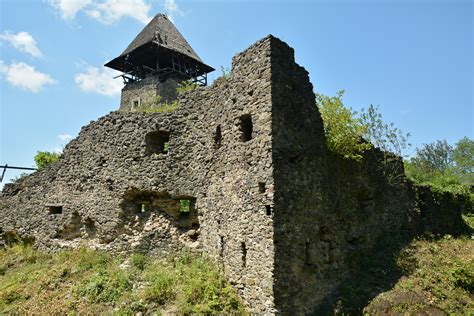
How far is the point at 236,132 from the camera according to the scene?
9.45 m

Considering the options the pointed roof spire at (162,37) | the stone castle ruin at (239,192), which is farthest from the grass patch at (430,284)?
the pointed roof spire at (162,37)

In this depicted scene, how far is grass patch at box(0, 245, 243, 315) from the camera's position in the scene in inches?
336

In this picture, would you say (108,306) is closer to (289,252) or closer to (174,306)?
(174,306)

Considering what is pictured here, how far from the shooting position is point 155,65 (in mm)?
29359

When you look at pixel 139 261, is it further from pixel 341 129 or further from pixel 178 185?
pixel 341 129

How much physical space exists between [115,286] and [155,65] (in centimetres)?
2285

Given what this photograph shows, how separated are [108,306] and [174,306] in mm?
1879

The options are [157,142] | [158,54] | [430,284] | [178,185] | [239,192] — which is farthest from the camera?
[158,54]

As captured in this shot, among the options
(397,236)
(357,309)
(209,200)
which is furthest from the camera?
(397,236)

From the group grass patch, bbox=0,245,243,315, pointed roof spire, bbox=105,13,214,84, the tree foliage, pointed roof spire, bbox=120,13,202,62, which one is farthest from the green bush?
the tree foliage

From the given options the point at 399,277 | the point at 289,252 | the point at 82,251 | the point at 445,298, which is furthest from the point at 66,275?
the point at 445,298

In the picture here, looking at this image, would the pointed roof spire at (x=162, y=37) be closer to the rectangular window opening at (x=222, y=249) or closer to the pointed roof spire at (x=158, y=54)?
the pointed roof spire at (x=158, y=54)

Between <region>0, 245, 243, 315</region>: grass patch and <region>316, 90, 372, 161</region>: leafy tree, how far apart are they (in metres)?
5.11

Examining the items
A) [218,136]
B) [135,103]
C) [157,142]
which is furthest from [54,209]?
[135,103]
